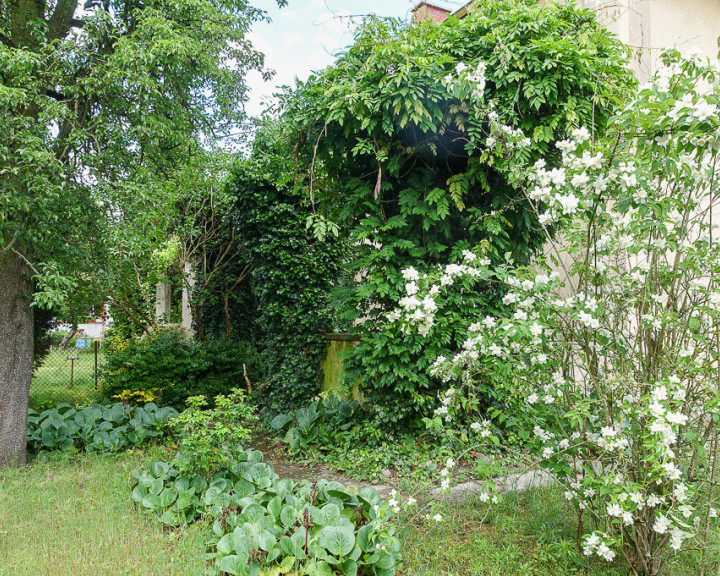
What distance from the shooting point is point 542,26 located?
392cm

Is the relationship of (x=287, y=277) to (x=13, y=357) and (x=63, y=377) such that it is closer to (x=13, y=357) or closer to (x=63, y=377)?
(x=13, y=357)

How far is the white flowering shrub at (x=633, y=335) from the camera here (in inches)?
84.1

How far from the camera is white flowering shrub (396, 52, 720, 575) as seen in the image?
2137mm

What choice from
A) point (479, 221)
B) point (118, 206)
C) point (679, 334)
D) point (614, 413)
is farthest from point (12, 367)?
point (679, 334)

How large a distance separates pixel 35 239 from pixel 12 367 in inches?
55.9

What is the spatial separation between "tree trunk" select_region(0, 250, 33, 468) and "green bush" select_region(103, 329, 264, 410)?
1.46m

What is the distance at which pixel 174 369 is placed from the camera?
6547 mm

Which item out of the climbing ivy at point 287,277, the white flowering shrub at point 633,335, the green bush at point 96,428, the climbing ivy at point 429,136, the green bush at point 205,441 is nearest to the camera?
the white flowering shrub at point 633,335

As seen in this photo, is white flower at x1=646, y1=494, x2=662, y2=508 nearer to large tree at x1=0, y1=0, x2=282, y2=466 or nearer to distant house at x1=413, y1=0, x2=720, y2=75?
large tree at x1=0, y1=0, x2=282, y2=466

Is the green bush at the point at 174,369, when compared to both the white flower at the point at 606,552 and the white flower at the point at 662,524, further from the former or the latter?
the white flower at the point at 662,524

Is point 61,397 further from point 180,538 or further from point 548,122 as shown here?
point 548,122

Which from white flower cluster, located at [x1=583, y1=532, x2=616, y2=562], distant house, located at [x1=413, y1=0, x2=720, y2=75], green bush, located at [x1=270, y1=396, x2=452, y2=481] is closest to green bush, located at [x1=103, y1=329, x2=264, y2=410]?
green bush, located at [x1=270, y1=396, x2=452, y2=481]

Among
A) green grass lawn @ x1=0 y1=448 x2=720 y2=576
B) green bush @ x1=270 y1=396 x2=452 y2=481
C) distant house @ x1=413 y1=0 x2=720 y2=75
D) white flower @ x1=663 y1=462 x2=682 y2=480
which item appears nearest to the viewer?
white flower @ x1=663 y1=462 x2=682 y2=480

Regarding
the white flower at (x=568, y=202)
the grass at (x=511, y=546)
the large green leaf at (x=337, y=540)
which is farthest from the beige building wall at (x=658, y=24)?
the large green leaf at (x=337, y=540)
